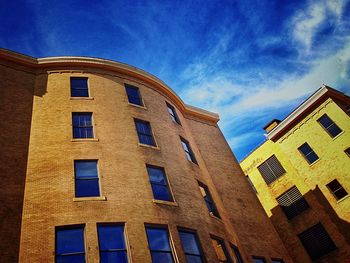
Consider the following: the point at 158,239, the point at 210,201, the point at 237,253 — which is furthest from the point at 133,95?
the point at 237,253

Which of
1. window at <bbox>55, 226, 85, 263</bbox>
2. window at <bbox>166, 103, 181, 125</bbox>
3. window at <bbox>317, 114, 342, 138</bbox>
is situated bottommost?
window at <bbox>55, 226, 85, 263</bbox>

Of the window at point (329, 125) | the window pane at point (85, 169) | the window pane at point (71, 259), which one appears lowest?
the window pane at point (71, 259)

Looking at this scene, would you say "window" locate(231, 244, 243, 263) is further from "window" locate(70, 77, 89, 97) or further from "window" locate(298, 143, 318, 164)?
"window" locate(298, 143, 318, 164)

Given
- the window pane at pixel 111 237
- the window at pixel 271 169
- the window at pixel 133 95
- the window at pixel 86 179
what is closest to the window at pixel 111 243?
the window pane at pixel 111 237

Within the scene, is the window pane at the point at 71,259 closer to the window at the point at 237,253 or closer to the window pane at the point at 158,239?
the window pane at the point at 158,239

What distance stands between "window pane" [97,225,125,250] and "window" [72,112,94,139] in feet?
20.1

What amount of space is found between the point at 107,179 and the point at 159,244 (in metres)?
4.20

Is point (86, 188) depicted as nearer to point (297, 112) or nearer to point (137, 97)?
point (137, 97)

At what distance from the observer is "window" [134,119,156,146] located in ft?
64.4

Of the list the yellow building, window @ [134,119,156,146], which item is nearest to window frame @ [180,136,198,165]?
window @ [134,119,156,146]

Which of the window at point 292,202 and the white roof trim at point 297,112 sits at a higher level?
the white roof trim at point 297,112

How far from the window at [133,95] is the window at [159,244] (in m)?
10.3

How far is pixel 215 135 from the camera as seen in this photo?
29969mm

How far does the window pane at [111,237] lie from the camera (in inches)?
529
